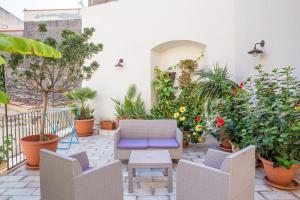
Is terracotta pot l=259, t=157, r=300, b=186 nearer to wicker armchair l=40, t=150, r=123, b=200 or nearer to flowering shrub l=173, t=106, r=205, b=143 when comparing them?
flowering shrub l=173, t=106, r=205, b=143

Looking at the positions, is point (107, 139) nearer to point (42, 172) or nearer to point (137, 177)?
point (137, 177)

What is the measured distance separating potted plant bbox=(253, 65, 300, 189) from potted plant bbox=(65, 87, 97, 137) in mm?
4728

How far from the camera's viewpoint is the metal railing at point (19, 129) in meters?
4.12

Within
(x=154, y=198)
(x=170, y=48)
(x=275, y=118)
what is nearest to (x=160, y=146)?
(x=154, y=198)

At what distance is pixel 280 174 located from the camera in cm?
322

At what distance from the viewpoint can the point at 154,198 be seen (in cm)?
300

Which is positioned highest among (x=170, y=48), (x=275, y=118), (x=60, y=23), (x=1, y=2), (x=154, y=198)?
(x=1, y=2)

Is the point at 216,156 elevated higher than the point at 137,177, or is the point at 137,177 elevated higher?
the point at 216,156

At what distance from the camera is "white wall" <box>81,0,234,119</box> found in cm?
601

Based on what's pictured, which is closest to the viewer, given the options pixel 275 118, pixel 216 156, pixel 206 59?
pixel 216 156

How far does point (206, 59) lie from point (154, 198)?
171 inches

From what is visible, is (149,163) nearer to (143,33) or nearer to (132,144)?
(132,144)

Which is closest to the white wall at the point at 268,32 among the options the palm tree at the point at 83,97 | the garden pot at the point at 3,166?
the palm tree at the point at 83,97

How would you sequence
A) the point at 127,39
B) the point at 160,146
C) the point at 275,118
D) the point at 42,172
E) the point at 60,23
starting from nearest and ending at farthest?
1. the point at 42,172
2. the point at 275,118
3. the point at 160,146
4. the point at 127,39
5. the point at 60,23
